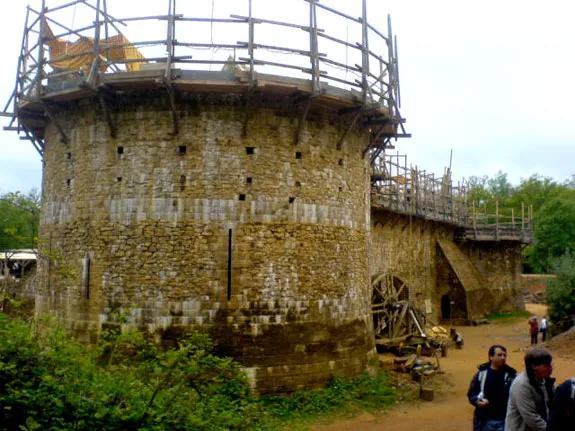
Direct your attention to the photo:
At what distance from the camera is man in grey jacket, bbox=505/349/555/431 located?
4.89m

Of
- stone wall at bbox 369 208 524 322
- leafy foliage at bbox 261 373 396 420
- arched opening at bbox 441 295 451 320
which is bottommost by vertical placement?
leafy foliage at bbox 261 373 396 420

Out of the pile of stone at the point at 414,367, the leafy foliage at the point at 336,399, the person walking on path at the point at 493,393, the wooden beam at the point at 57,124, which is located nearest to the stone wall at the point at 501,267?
the pile of stone at the point at 414,367

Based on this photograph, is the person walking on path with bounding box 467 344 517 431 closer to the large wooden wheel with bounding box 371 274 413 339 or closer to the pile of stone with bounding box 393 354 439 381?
the pile of stone with bounding box 393 354 439 381

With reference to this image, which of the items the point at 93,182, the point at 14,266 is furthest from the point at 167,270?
the point at 14,266

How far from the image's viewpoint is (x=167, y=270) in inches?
465

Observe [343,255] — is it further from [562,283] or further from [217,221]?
[562,283]

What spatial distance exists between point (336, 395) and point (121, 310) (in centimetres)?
530

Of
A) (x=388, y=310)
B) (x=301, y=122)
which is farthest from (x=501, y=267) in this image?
(x=301, y=122)

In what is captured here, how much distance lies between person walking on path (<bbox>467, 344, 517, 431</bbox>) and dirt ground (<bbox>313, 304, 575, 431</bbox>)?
5.71 meters

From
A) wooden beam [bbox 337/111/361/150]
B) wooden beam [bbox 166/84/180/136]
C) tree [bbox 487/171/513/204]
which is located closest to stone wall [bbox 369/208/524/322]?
wooden beam [bbox 337/111/361/150]

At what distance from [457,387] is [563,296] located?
11189mm

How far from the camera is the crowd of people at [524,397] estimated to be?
170 inches

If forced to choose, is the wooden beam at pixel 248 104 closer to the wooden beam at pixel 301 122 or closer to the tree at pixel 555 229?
the wooden beam at pixel 301 122

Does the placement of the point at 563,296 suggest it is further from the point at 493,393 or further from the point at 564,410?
the point at 564,410
